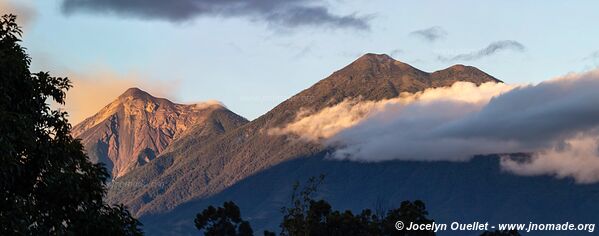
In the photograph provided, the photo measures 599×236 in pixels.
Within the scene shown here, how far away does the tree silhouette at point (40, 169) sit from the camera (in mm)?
31828

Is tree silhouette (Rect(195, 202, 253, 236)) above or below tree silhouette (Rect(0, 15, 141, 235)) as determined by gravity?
above

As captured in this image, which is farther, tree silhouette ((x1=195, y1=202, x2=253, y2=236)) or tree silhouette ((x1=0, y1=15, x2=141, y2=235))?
tree silhouette ((x1=195, y1=202, x2=253, y2=236))

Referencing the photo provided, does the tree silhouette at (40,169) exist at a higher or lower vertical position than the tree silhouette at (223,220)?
lower

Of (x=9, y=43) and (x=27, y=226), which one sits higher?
(x=9, y=43)

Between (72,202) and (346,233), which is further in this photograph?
(346,233)

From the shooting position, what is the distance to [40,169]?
34.2 metres

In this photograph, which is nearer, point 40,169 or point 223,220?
point 40,169

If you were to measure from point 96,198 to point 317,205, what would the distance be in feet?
317

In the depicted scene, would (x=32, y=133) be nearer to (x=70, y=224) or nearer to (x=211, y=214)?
(x=70, y=224)

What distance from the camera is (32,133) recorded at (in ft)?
108

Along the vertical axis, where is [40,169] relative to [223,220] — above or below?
below

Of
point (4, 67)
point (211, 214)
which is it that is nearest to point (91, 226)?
point (4, 67)

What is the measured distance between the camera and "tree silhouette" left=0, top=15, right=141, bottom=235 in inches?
1253

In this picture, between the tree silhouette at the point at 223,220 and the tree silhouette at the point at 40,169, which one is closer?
the tree silhouette at the point at 40,169
